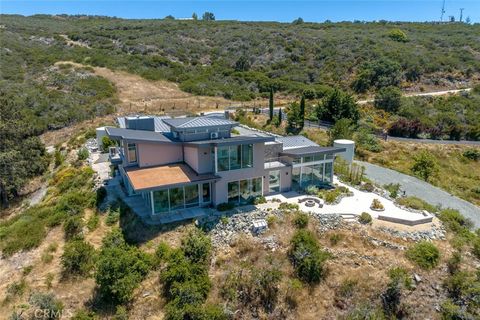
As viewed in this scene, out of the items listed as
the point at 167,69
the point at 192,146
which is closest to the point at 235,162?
the point at 192,146

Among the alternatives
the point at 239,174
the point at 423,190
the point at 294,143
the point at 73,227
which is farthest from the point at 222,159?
the point at 423,190

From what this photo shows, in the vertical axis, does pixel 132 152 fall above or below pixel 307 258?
above

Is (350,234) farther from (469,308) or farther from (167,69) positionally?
(167,69)

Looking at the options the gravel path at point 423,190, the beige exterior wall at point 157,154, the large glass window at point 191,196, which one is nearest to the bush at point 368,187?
the gravel path at point 423,190

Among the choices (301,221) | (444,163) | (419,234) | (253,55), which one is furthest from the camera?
(253,55)

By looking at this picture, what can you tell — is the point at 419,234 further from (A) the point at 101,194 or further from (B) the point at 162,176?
(A) the point at 101,194

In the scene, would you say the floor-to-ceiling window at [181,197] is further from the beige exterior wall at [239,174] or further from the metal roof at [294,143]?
the metal roof at [294,143]

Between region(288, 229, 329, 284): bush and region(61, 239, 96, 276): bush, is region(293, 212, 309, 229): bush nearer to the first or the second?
region(288, 229, 329, 284): bush
